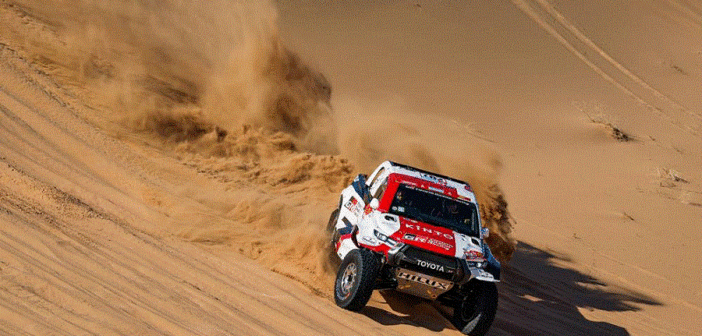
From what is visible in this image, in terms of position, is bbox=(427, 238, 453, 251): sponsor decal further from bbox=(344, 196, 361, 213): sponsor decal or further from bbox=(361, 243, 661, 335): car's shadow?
bbox=(344, 196, 361, 213): sponsor decal

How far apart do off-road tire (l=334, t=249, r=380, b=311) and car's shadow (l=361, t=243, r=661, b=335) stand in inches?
13.2

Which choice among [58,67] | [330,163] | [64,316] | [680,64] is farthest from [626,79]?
[64,316]

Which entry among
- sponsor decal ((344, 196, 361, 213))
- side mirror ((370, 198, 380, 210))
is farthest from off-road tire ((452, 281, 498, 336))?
sponsor decal ((344, 196, 361, 213))

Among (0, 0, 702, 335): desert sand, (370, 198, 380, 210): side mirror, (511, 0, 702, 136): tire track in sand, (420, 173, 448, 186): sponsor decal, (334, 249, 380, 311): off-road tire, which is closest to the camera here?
(0, 0, 702, 335): desert sand

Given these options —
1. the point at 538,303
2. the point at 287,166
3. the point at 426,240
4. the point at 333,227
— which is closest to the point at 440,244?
the point at 426,240

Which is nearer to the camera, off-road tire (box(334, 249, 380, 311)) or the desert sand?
the desert sand

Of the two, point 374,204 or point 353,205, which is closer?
point 374,204

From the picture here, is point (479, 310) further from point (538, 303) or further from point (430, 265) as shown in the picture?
point (538, 303)

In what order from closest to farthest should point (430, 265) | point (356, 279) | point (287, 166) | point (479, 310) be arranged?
1. point (356, 279)
2. point (430, 265)
3. point (479, 310)
4. point (287, 166)

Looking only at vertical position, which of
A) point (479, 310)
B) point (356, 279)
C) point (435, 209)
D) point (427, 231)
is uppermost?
point (435, 209)

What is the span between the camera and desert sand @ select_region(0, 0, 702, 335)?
370 inches

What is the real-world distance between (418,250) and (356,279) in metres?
0.77

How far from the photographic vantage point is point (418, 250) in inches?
405

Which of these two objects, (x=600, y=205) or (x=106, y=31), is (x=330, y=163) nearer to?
(x=106, y=31)
